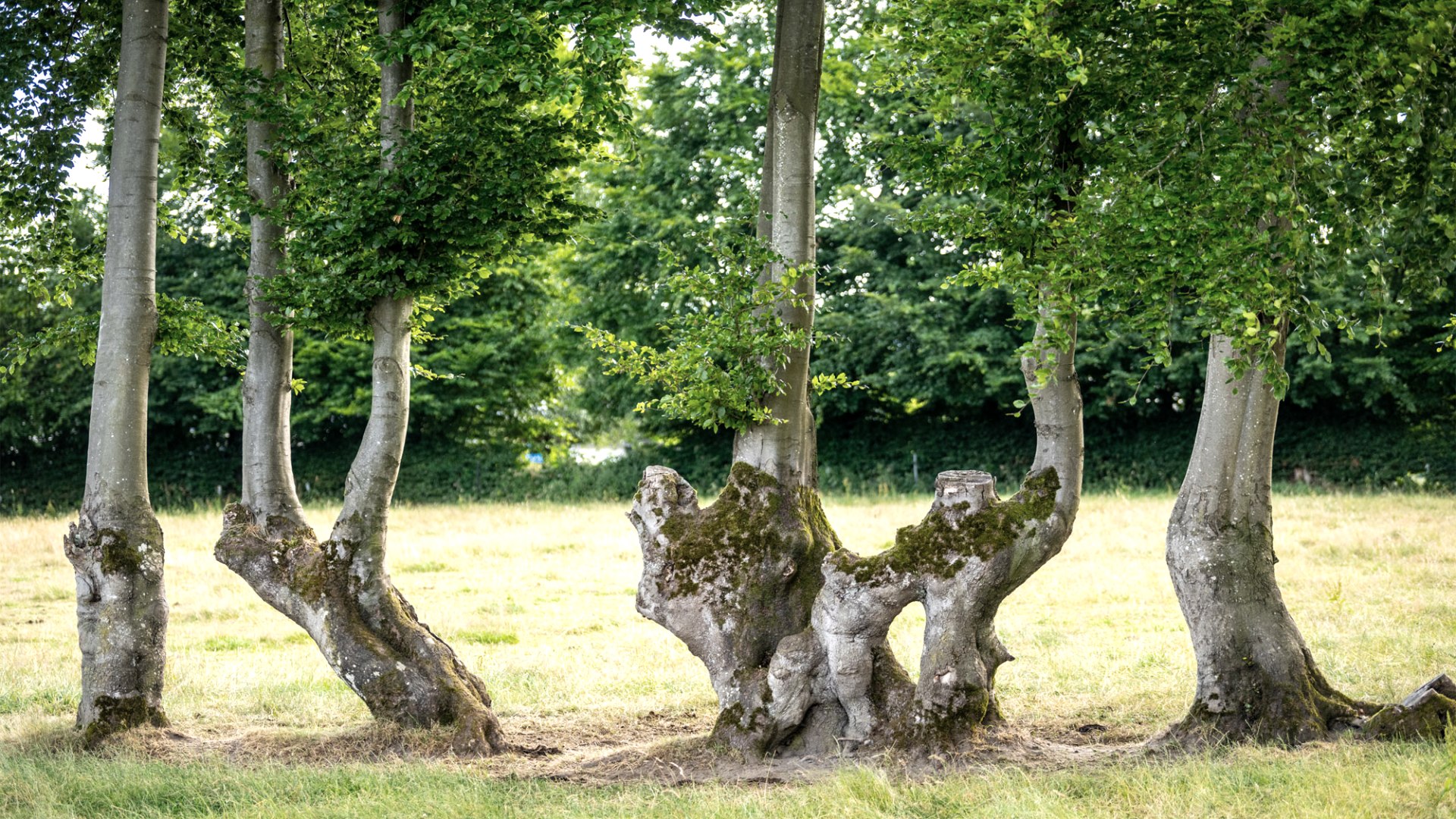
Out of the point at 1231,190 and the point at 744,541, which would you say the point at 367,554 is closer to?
the point at 744,541

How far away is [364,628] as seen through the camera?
9609 millimetres

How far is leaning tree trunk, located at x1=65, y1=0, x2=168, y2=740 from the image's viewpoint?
9.61m

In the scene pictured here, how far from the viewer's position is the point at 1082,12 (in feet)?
27.2

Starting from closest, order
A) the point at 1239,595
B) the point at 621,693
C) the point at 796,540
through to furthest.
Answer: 1. the point at 1239,595
2. the point at 796,540
3. the point at 621,693

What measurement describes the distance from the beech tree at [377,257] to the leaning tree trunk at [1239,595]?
15.9ft

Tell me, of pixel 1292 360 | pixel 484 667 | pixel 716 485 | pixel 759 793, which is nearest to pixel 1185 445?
pixel 1292 360

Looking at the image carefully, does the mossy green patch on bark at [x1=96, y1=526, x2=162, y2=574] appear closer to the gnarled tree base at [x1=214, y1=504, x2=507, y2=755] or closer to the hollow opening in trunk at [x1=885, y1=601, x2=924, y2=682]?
the gnarled tree base at [x1=214, y1=504, x2=507, y2=755]

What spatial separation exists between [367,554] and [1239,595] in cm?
658

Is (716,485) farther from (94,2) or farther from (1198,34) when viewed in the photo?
(1198,34)

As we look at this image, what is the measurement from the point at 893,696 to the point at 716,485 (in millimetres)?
23491

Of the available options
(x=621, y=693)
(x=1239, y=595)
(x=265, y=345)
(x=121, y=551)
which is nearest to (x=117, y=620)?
(x=121, y=551)

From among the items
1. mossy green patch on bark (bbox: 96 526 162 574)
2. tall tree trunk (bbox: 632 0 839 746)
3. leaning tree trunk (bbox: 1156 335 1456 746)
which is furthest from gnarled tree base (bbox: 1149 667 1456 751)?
mossy green patch on bark (bbox: 96 526 162 574)

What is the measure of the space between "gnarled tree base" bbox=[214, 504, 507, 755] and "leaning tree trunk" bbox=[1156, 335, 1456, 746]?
527 cm

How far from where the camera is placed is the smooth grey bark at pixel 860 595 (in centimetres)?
831
